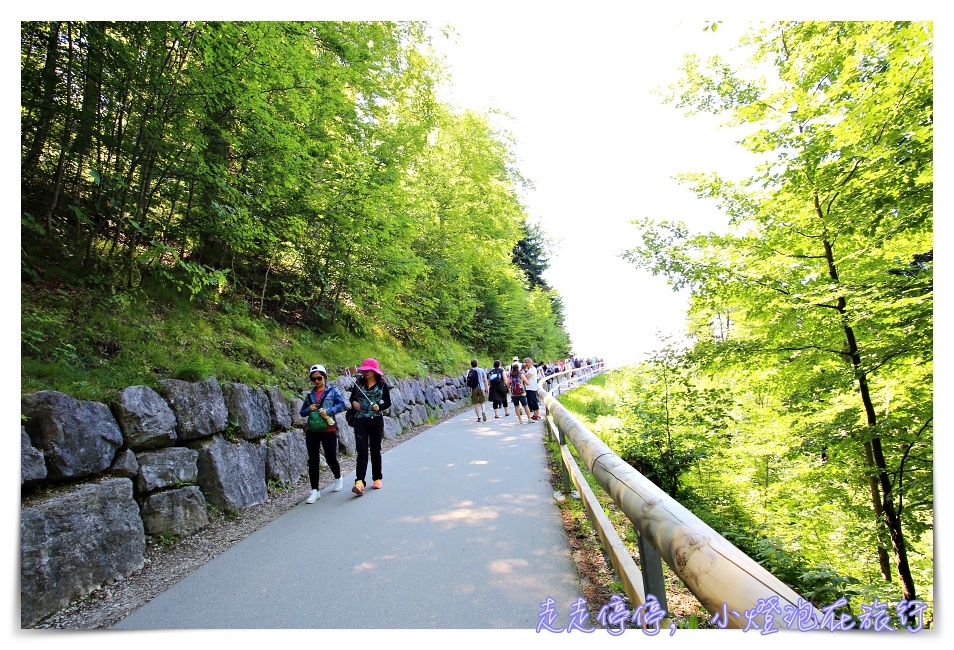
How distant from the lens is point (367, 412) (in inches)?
215

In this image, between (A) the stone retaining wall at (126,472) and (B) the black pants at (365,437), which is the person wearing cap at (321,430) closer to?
(B) the black pants at (365,437)

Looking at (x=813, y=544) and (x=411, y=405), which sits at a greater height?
(x=411, y=405)

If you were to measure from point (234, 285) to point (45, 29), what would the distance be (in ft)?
14.6

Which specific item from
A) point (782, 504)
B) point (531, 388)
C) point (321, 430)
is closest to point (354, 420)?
point (321, 430)

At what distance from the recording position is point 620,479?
2.24 metres

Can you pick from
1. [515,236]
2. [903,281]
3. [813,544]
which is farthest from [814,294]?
[515,236]

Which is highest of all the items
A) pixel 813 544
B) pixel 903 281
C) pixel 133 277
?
pixel 133 277

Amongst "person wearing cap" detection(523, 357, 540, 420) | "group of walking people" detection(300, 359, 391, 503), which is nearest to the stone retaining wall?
"group of walking people" detection(300, 359, 391, 503)

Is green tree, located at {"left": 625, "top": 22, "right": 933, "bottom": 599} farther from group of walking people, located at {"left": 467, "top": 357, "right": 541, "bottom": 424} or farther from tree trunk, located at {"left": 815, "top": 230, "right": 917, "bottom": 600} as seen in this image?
group of walking people, located at {"left": 467, "top": 357, "right": 541, "bottom": 424}

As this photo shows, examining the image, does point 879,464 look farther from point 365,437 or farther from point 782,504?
point 365,437

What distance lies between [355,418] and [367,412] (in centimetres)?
19

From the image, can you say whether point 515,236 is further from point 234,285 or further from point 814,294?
point 814,294

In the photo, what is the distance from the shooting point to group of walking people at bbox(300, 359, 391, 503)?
5352 mm

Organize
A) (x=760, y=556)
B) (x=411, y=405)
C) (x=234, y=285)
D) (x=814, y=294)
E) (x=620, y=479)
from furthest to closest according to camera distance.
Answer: (x=411, y=405)
(x=234, y=285)
(x=760, y=556)
(x=814, y=294)
(x=620, y=479)
